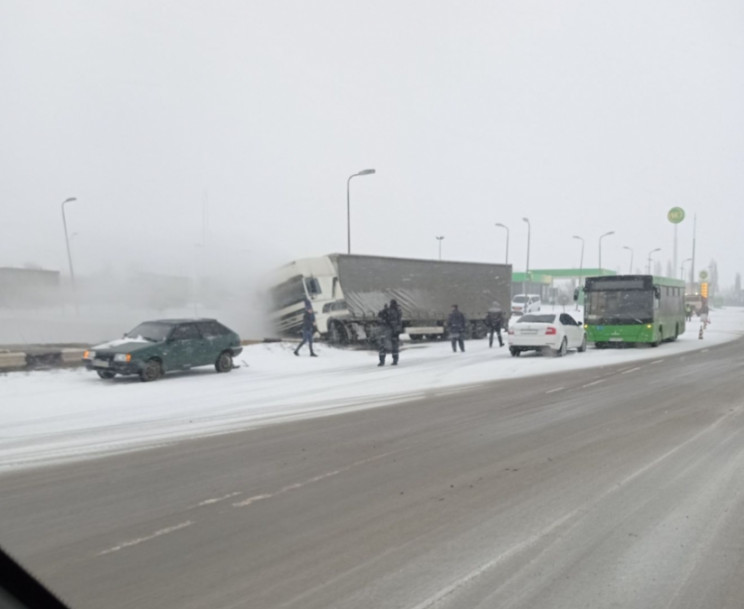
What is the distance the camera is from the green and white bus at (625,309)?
2755cm

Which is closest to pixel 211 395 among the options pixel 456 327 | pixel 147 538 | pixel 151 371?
pixel 151 371

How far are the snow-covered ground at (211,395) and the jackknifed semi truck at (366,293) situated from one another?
3.83 meters

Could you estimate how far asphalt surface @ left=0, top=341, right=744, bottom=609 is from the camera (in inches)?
167

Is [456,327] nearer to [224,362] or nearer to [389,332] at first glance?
[389,332]

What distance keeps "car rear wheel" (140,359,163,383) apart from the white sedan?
12.5 m

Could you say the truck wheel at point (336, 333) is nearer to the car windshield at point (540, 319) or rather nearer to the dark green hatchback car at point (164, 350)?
the car windshield at point (540, 319)

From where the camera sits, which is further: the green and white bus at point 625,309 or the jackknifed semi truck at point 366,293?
the jackknifed semi truck at point 366,293

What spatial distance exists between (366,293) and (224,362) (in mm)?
11039

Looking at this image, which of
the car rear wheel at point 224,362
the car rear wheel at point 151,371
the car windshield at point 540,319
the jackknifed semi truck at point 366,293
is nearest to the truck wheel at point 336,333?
the jackknifed semi truck at point 366,293

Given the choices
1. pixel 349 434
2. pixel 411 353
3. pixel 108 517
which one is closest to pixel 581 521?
pixel 108 517

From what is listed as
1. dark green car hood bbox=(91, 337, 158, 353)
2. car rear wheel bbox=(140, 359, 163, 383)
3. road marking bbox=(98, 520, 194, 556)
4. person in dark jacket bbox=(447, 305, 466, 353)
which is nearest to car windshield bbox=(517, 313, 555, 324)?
person in dark jacket bbox=(447, 305, 466, 353)

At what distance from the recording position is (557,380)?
16.5 meters

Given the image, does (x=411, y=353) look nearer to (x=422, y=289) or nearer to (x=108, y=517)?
(x=422, y=289)

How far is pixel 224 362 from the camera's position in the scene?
18.5 meters
